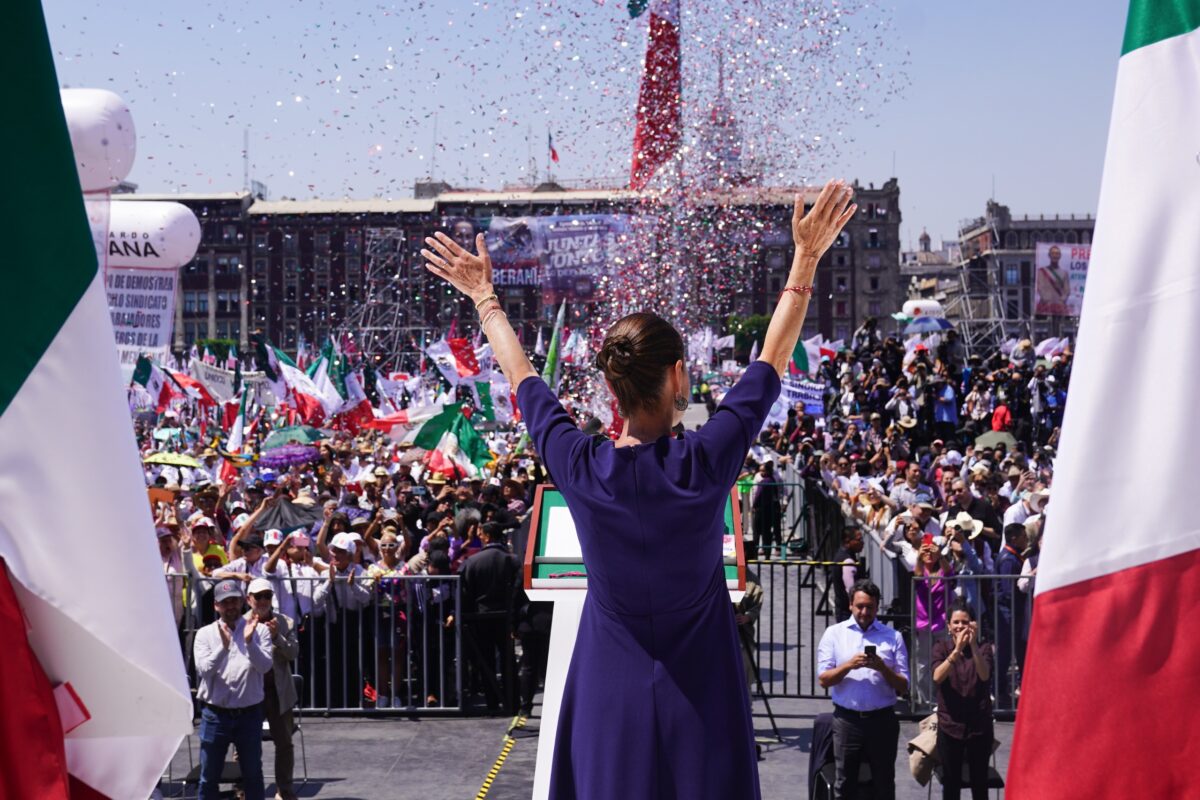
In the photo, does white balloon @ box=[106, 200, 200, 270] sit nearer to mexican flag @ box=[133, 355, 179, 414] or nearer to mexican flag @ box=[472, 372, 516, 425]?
mexican flag @ box=[472, 372, 516, 425]

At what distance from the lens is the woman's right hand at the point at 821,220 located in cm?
277

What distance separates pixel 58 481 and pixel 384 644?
9163mm

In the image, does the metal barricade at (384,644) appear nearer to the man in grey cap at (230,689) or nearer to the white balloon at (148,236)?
the man in grey cap at (230,689)

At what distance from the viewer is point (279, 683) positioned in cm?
841

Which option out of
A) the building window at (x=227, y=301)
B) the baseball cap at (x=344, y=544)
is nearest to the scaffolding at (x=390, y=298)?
the building window at (x=227, y=301)

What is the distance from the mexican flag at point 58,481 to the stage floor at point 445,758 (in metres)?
6.83

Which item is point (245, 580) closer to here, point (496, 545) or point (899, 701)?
point (496, 545)

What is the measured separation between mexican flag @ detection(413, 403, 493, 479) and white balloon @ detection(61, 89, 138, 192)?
7.14 meters

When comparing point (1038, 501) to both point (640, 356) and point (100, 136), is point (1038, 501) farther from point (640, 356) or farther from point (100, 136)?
point (640, 356)

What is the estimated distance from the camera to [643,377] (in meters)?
2.61

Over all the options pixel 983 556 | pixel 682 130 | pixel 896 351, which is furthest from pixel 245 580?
pixel 896 351

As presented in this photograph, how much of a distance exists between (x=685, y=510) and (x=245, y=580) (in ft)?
25.2

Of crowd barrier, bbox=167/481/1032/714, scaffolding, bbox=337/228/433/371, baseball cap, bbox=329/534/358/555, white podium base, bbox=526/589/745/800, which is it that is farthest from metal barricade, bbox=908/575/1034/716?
scaffolding, bbox=337/228/433/371

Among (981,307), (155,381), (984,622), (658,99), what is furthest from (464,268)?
(981,307)
